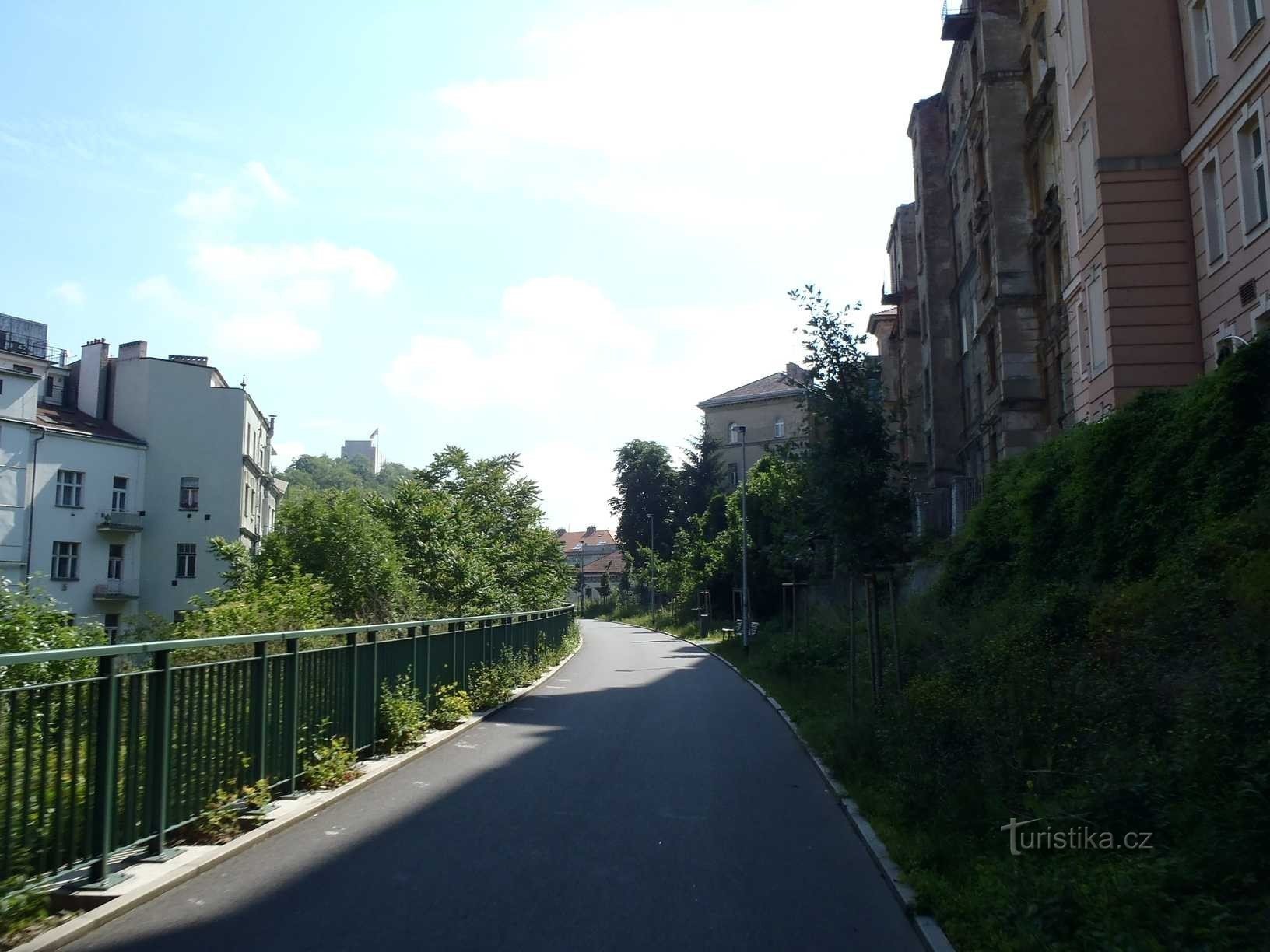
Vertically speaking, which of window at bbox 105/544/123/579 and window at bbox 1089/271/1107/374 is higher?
window at bbox 1089/271/1107/374

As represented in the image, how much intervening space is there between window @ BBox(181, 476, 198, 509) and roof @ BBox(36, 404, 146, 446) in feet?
8.95

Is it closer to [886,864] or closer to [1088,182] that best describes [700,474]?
[1088,182]

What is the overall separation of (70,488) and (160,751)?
4905 centimetres

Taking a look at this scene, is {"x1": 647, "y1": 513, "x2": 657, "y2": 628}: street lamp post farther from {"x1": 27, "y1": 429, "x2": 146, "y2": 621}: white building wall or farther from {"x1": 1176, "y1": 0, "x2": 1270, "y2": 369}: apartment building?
{"x1": 1176, "y1": 0, "x2": 1270, "y2": 369}: apartment building

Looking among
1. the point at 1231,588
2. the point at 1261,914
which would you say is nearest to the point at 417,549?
the point at 1231,588

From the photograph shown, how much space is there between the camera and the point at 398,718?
41.0 ft

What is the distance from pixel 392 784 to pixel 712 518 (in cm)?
5482

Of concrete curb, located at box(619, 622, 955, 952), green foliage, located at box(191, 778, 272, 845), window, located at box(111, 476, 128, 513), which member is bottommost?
concrete curb, located at box(619, 622, 955, 952)

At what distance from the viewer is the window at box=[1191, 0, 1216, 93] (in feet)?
61.1

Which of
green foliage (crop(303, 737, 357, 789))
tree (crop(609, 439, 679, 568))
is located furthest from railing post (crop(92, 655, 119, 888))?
tree (crop(609, 439, 679, 568))

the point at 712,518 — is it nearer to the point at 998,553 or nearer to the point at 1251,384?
the point at 998,553

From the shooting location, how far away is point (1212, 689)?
21.8 ft

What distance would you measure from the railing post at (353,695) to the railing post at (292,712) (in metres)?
1.57

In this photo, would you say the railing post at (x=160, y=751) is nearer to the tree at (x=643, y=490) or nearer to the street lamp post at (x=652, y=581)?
the street lamp post at (x=652, y=581)
